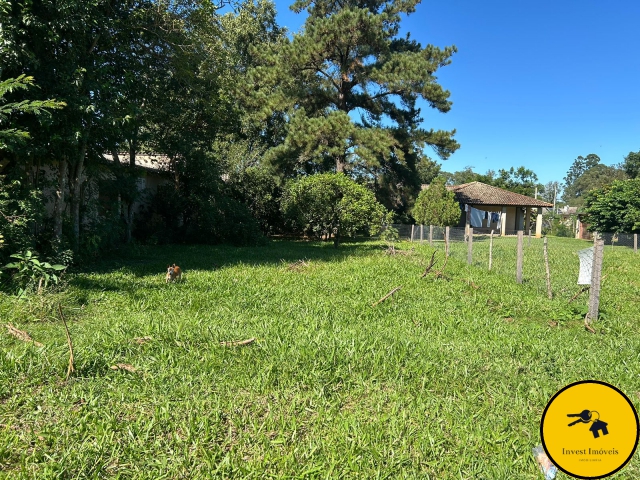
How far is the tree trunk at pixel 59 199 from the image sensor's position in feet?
25.1

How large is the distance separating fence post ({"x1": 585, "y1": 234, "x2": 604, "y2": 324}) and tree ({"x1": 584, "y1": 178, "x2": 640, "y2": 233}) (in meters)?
18.7

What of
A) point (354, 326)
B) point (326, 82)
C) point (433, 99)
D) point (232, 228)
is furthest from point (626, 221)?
point (354, 326)

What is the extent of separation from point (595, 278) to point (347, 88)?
1781 cm

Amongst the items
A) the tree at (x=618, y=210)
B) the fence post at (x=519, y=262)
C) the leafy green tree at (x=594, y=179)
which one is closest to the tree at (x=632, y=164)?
the leafy green tree at (x=594, y=179)

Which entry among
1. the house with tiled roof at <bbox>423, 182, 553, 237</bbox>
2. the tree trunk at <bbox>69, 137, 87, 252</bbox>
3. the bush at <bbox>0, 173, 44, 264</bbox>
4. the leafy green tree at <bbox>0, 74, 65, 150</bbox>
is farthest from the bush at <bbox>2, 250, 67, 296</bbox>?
the house with tiled roof at <bbox>423, 182, 553, 237</bbox>

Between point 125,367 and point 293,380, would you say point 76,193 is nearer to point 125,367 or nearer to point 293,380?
point 125,367

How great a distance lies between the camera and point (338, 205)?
14273 mm

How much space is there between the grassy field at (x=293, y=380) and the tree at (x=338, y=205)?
7.95 metres

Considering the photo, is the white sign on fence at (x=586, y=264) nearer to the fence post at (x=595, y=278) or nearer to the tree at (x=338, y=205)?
the fence post at (x=595, y=278)

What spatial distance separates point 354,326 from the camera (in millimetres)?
4668

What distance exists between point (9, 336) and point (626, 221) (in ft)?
82.9

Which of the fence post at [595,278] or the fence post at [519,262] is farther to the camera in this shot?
the fence post at [519,262]

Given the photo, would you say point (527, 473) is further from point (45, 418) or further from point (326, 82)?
point (326, 82)

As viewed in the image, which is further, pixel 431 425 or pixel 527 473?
pixel 431 425
